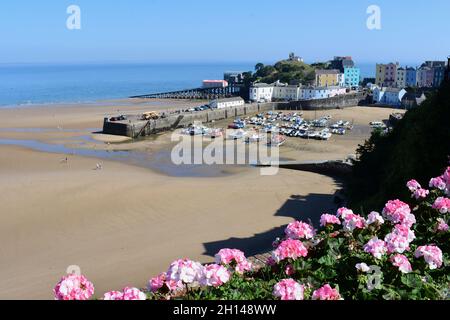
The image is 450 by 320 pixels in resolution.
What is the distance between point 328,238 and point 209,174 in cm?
1819

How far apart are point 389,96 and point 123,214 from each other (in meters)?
47.8

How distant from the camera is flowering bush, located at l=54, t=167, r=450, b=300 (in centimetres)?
351

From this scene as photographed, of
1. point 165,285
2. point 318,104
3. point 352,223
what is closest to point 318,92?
point 318,104

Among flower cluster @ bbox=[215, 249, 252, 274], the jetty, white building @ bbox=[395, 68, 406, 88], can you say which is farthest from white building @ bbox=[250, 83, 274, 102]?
flower cluster @ bbox=[215, 249, 252, 274]

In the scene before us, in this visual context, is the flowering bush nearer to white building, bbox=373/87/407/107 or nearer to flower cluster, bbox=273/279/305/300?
flower cluster, bbox=273/279/305/300

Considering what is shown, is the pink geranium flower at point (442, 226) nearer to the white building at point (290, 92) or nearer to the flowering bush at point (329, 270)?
the flowering bush at point (329, 270)

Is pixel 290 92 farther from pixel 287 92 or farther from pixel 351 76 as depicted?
pixel 351 76

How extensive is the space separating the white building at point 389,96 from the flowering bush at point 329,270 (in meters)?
53.3

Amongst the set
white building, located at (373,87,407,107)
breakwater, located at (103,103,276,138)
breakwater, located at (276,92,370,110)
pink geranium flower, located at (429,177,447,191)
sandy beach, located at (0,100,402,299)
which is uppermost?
white building, located at (373,87,407,107)

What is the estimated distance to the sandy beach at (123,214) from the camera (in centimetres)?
1180

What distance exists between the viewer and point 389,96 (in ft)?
187

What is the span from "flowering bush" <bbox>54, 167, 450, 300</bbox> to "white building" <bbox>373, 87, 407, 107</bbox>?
2098 inches

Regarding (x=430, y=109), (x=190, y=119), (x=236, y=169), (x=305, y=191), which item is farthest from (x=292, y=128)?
(x=430, y=109)

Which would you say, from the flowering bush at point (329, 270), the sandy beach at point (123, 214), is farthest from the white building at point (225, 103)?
the flowering bush at point (329, 270)
